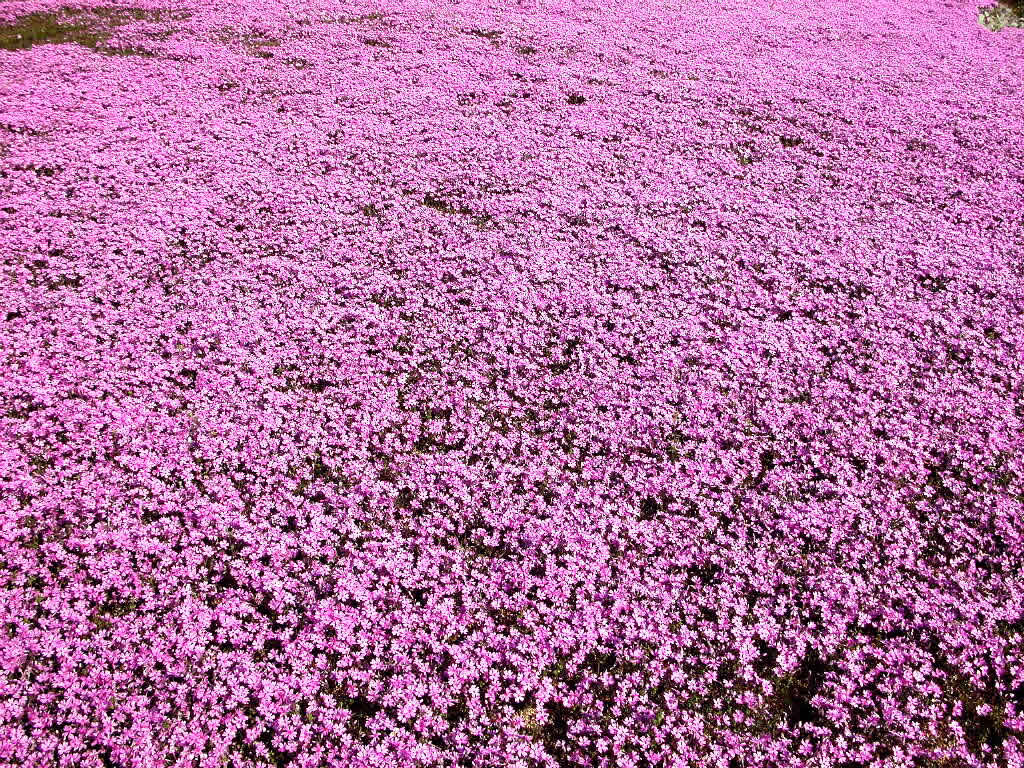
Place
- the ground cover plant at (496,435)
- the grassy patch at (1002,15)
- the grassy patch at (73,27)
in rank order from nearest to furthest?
1. the ground cover plant at (496,435)
2. the grassy patch at (73,27)
3. the grassy patch at (1002,15)

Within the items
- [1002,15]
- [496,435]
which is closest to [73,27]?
[496,435]

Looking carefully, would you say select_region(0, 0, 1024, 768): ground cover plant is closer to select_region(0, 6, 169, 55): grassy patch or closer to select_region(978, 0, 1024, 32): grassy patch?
select_region(0, 6, 169, 55): grassy patch

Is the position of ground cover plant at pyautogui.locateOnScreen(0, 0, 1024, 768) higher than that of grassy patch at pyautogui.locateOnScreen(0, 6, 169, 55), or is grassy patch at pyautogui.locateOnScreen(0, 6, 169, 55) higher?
grassy patch at pyautogui.locateOnScreen(0, 6, 169, 55)

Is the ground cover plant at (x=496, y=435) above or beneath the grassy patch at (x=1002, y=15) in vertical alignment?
beneath

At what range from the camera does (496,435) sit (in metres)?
7.40

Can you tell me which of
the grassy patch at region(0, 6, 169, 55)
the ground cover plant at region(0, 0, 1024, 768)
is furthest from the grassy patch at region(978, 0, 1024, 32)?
the grassy patch at region(0, 6, 169, 55)

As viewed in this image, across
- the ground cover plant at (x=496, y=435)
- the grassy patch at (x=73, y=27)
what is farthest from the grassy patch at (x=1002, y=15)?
the grassy patch at (x=73, y=27)

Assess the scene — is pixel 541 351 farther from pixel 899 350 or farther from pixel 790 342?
pixel 899 350

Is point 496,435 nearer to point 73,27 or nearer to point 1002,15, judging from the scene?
point 73,27

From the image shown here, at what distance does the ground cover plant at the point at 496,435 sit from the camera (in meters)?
5.26

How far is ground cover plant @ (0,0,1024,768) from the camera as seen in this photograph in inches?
207

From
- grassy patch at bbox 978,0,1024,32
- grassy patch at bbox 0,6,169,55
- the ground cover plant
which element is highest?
grassy patch at bbox 978,0,1024,32

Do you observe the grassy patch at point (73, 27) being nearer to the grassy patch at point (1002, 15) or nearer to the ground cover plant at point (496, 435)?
the ground cover plant at point (496, 435)

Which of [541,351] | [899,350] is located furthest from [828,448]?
[541,351]
